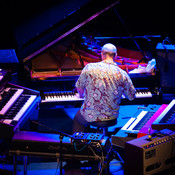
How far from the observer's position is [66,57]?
16.3 ft

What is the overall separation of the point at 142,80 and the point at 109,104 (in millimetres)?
1348

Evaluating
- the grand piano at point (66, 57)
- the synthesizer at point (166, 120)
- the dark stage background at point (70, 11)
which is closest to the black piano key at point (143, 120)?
the synthesizer at point (166, 120)

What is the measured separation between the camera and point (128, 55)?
526 cm

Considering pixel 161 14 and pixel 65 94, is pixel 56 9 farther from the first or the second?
pixel 161 14

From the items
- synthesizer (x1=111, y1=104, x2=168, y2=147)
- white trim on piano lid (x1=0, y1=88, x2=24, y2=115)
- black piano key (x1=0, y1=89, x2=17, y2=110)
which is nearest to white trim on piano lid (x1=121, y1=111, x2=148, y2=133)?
synthesizer (x1=111, y1=104, x2=168, y2=147)

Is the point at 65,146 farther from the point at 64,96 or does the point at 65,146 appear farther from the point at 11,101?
the point at 64,96

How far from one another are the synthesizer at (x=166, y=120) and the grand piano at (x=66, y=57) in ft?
4.67

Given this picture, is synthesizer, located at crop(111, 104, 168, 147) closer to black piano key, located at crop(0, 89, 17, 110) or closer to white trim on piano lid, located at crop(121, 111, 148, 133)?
white trim on piano lid, located at crop(121, 111, 148, 133)

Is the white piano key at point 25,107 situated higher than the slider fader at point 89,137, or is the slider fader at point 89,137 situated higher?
the white piano key at point 25,107

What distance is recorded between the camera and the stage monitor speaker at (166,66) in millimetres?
4602

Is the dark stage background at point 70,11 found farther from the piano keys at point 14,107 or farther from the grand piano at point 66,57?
the piano keys at point 14,107

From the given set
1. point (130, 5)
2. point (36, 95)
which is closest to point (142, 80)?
point (36, 95)

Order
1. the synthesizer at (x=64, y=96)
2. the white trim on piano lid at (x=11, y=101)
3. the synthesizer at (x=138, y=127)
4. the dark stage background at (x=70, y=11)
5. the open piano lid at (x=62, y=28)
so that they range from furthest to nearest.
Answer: the dark stage background at (x=70, y=11), the synthesizer at (x=64, y=96), the open piano lid at (x=62, y=28), the white trim on piano lid at (x=11, y=101), the synthesizer at (x=138, y=127)

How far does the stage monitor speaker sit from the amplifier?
2.11 metres
